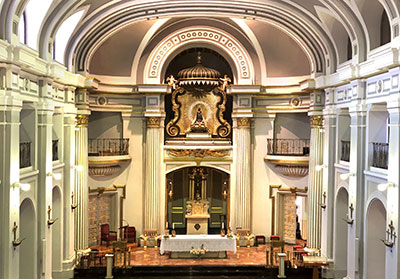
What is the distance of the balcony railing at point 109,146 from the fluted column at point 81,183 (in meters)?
2.29

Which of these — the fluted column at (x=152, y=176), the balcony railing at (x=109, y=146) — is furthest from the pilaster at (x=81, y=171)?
the fluted column at (x=152, y=176)

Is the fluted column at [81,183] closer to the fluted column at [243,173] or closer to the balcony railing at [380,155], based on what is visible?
the fluted column at [243,173]

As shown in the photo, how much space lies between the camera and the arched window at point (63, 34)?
1455cm

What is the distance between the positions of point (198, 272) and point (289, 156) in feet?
18.6

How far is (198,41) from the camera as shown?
63.5 ft

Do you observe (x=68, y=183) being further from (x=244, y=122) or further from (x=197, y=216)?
(x=244, y=122)

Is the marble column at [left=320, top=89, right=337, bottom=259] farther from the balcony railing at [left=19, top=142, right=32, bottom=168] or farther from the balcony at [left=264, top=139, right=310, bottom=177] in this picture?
the balcony railing at [left=19, top=142, right=32, bottom=168]

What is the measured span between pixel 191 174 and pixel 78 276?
21.0 feet

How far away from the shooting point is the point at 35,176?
12.5 meters

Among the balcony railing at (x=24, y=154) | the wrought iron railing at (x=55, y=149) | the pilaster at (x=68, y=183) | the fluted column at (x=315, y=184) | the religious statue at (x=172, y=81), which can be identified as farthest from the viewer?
the religious statue at (x=172, y=81)

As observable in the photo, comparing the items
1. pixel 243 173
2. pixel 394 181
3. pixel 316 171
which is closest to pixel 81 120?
pixel 243 173

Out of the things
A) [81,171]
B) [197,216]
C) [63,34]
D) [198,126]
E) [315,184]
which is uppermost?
[63,34]

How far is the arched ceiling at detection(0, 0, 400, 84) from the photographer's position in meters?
12.6

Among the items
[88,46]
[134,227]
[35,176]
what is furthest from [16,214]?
[134,227]
